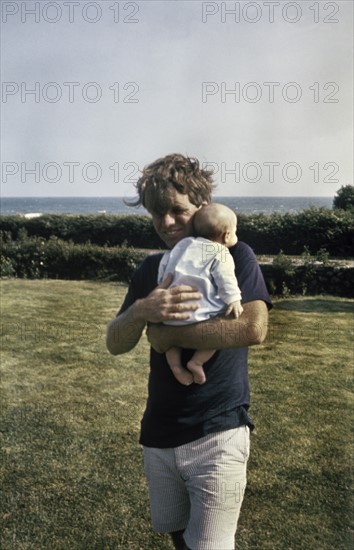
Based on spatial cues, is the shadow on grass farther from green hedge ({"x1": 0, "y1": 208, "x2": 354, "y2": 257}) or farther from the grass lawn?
green hedge ({"x1": 0, "y1": 208, "x2": 354, "y2": 257})

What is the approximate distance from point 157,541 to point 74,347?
400cm

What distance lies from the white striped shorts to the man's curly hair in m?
0.73

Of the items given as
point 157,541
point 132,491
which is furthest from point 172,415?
point 132,491

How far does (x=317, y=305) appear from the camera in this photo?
855 centimetres

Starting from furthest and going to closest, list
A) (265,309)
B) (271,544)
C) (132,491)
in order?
(132,491) < (271,544) < (265,309)

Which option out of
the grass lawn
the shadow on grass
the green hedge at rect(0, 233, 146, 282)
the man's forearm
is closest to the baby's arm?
the man's forearm

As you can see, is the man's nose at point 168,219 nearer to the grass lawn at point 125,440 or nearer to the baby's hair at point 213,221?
the baby's hair at point 213,221

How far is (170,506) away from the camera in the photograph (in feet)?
5.81

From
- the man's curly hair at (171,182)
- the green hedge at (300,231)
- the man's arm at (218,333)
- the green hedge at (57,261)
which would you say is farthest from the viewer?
the green hedge at (57,261)

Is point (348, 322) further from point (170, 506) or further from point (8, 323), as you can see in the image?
point (170, 506)

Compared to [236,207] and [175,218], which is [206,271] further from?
[236,207]

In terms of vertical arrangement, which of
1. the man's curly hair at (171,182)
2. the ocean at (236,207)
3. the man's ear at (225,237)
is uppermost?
the man's curly hair at (171,182)

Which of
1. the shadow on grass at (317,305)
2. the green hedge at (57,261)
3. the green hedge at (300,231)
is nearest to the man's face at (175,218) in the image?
the shadow on grass at (317,305)

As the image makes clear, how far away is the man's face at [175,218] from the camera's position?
1729 millimetres
